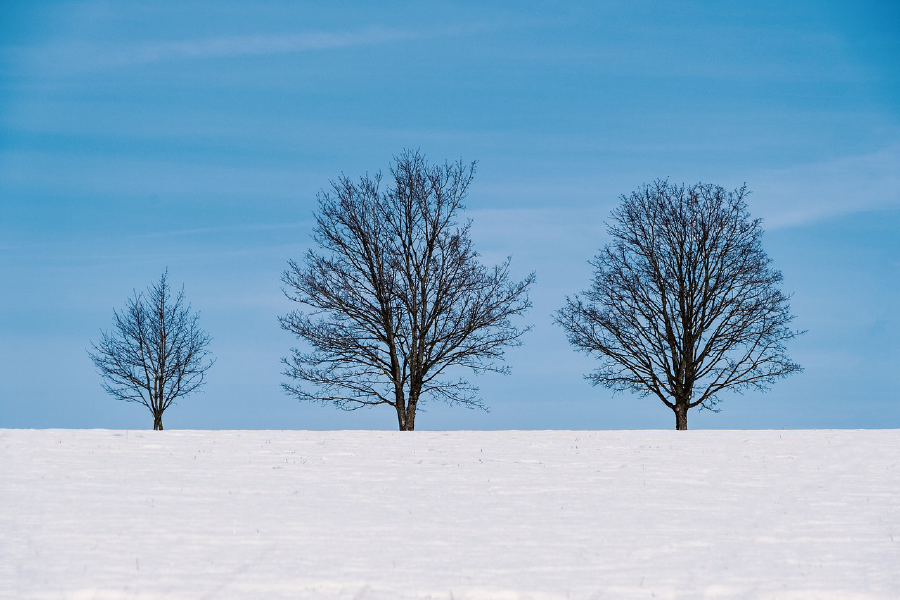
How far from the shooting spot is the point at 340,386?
24.0 metres
